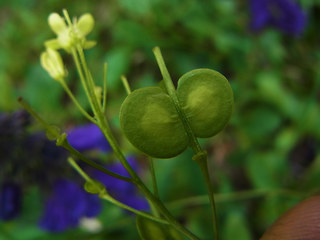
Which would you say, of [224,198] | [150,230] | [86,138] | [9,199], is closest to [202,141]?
[224,198]

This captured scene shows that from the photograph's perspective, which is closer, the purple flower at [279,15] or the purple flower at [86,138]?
the purple flower at [86,138]

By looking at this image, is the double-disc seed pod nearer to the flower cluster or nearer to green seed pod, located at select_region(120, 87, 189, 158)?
green seed pod, located at select_region(120, 87, 189, 158)

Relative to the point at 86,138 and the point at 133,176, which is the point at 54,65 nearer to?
the point at 133,176

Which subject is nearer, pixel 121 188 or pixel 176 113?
pixel 176 113

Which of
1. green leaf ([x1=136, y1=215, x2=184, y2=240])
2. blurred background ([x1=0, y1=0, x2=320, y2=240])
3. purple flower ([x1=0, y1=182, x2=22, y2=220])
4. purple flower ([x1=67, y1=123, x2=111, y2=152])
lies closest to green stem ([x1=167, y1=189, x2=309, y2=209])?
blurred background ([x1=0, y1=0, x2=320, y2=240])

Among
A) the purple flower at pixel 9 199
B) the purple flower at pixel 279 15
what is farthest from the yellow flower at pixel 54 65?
the purple flower at pixel 279 15

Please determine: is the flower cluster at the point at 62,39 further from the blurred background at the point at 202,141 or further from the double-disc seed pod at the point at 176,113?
the blurred background at the point at 202,141
